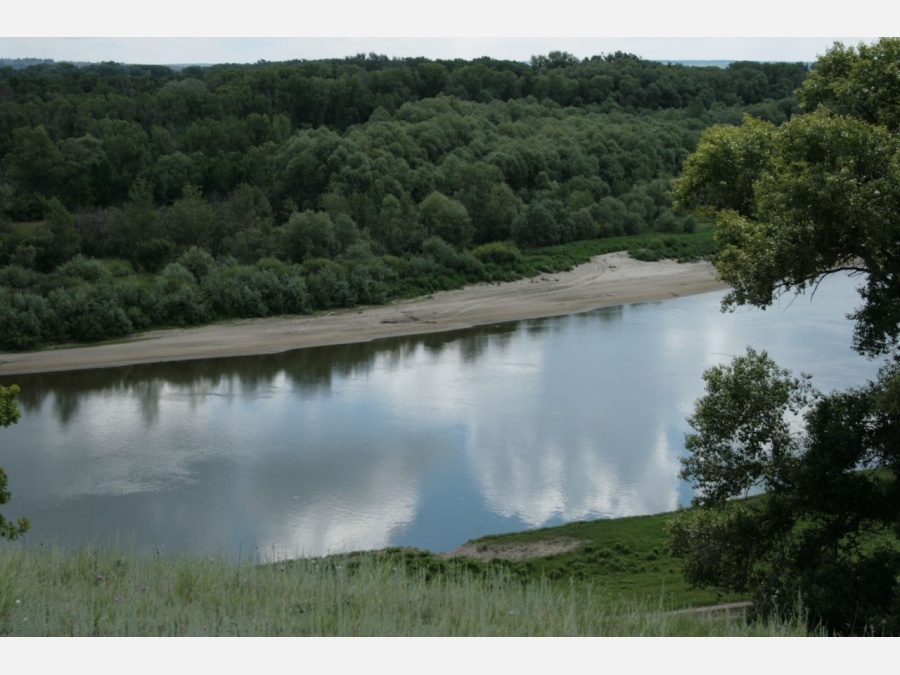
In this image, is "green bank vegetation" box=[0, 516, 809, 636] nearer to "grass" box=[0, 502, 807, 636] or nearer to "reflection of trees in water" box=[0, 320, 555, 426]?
"grass" box=[0, 502, 807, 636]

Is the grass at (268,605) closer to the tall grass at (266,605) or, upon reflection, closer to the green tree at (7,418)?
the tall grass at (266,605)

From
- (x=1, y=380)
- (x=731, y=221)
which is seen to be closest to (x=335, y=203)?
(x=1, y=380)

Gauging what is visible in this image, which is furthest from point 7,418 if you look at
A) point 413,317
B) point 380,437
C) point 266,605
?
point 413,317

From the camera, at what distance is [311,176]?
128ft

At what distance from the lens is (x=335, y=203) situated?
35.4 metres

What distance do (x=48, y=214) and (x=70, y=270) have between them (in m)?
4.34

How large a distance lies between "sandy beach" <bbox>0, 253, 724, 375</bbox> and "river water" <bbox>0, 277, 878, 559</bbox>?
869 mm

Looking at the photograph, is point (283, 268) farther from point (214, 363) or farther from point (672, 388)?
point (672, 388)

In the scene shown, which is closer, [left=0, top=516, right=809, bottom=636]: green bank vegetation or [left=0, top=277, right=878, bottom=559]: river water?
[left=0, top=516, right=809, bottom=636]: green bank vegetation

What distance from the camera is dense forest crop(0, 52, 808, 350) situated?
29.3 metres

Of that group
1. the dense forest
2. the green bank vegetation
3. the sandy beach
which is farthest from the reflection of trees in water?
the green bank vegetation

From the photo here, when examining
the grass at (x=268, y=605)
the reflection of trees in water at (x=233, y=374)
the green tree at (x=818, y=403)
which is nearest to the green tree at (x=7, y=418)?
the grass at (x=268, y=605)

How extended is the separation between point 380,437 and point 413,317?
11.4 metres

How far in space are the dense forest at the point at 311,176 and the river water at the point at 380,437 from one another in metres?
4.34
